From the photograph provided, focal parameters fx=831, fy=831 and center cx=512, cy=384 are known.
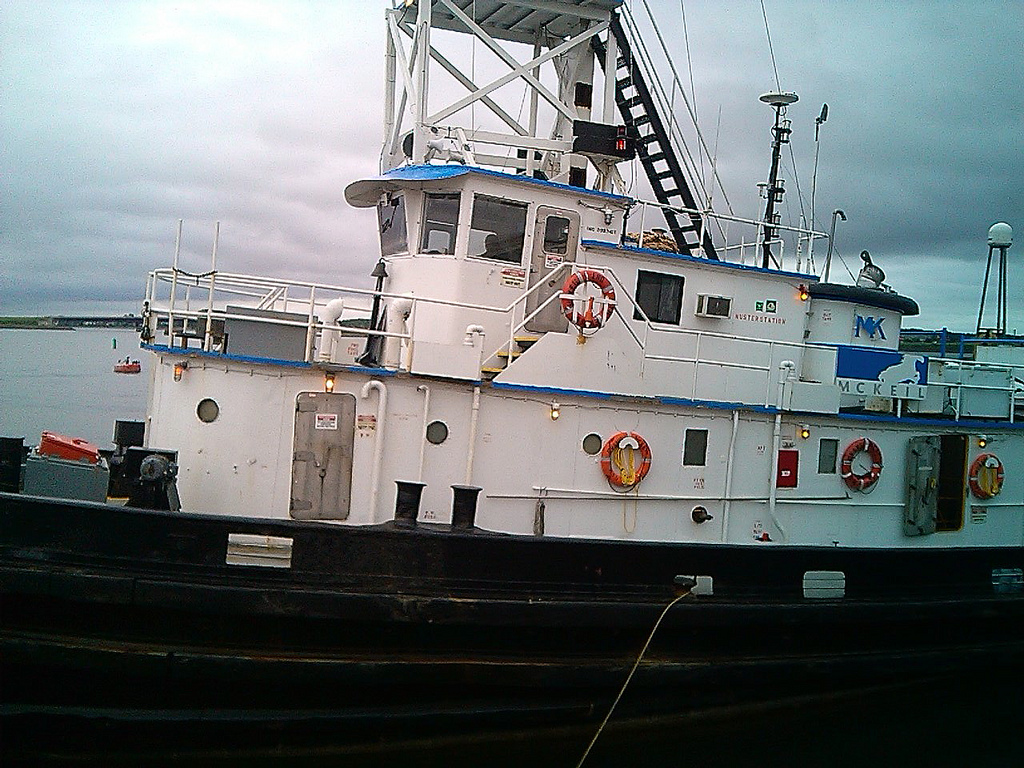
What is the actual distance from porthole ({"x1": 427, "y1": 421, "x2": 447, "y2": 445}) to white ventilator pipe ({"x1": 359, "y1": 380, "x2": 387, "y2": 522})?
0.43 m

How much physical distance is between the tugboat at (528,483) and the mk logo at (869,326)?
0.09ft

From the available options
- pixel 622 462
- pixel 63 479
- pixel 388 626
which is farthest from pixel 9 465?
pixel 622 462

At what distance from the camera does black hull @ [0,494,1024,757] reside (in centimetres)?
575

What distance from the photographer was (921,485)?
29.1ft

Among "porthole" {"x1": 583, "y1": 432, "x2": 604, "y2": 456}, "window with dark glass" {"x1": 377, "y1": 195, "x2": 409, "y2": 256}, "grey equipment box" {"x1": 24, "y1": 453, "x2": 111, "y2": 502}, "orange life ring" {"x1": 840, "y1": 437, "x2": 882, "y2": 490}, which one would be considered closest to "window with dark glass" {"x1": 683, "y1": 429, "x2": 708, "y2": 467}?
"porthole" {"x1": 583, "y1": 432, "x2": 604, "y2": 456}

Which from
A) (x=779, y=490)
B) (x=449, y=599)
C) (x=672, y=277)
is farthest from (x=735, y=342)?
(x=449, y=599)

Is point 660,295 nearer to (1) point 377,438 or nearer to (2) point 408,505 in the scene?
(1) point 377,438

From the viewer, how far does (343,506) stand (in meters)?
7.08

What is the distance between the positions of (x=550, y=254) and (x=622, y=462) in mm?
2190

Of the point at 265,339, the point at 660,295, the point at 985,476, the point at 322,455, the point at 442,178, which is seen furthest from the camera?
the point at 985,476

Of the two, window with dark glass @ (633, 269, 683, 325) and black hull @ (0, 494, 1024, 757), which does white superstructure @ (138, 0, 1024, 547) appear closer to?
window with dark glass @ (633, 269, 683, 325)

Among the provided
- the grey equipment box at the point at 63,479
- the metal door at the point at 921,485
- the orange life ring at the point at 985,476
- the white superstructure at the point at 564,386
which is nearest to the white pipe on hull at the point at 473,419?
the white superstructure at the point at 564,386

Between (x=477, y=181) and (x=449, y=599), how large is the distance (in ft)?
12.9

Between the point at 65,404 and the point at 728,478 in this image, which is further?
the point at 65,404
